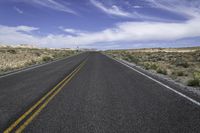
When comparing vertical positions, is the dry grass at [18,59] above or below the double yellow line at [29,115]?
below

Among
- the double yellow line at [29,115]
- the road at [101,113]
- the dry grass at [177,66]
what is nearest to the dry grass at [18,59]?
the double yellow line at [29,115]

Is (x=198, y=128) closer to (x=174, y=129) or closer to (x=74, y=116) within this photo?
(x=174, y=129)

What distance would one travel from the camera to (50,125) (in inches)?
184

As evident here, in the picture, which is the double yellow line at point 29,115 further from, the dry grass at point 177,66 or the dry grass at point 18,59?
the dry grass at point 18,59

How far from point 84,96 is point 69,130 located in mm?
3207

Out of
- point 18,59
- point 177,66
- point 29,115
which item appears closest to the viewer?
point 29,115

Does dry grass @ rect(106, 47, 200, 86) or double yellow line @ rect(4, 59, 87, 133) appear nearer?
double yellow line @ rect(4, 59, 87, 133)

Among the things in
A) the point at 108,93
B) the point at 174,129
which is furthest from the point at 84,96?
the point at 174,129

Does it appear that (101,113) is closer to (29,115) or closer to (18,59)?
(29,115)

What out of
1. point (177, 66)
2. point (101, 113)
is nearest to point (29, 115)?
point (101, 113)

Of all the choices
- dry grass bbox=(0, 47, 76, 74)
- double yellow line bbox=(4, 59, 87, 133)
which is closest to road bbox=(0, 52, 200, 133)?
double yellow line bbox=(4, 59, 87, 133)

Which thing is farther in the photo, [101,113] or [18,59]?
[18,59]

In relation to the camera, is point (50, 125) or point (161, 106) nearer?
point (50, 125)

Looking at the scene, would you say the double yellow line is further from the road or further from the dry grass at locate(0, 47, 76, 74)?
the dry grass at locate(0, 47, 76, 74)
